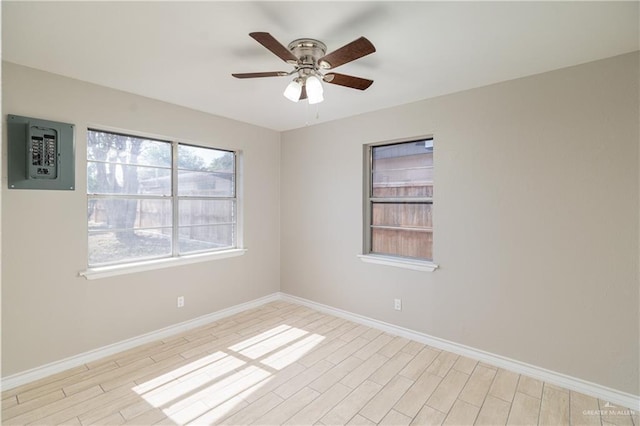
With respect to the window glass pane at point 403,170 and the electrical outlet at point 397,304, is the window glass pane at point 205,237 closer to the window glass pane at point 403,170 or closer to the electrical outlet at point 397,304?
the window glass pane at point 403,170

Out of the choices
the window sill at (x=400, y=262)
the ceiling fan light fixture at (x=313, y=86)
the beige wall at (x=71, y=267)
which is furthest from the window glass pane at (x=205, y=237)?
the ceiling fan light fixture at (x=313, y=86)

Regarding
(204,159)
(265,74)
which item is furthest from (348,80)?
(204,159)

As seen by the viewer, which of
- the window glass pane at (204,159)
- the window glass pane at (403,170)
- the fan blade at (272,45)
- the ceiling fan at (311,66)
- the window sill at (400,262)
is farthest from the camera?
the window glass pane at (204,159)

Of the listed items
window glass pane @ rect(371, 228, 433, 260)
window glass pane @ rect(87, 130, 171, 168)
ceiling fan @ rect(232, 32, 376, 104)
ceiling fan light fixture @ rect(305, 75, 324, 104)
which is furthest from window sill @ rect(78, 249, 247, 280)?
ceiling fan light fixture @ rect(305, 75, 324, 104)

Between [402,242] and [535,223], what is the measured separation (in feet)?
4.21

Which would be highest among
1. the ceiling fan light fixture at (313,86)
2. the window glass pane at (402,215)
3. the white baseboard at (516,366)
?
the ceiling fan light fixture at (313,86)

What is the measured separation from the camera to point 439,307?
10.2ft

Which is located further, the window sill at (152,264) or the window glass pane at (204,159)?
the window glass pane at (204,159)

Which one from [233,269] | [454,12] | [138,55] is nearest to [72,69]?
[138,55]

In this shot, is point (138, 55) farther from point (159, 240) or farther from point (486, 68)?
point (486, 68)

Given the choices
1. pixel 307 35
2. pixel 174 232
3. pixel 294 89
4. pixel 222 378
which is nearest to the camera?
pixel 307 35

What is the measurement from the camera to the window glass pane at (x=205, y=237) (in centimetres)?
360

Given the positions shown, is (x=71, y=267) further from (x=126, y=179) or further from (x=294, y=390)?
(x=294, y=390)

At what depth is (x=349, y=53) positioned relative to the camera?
1.78 meters
